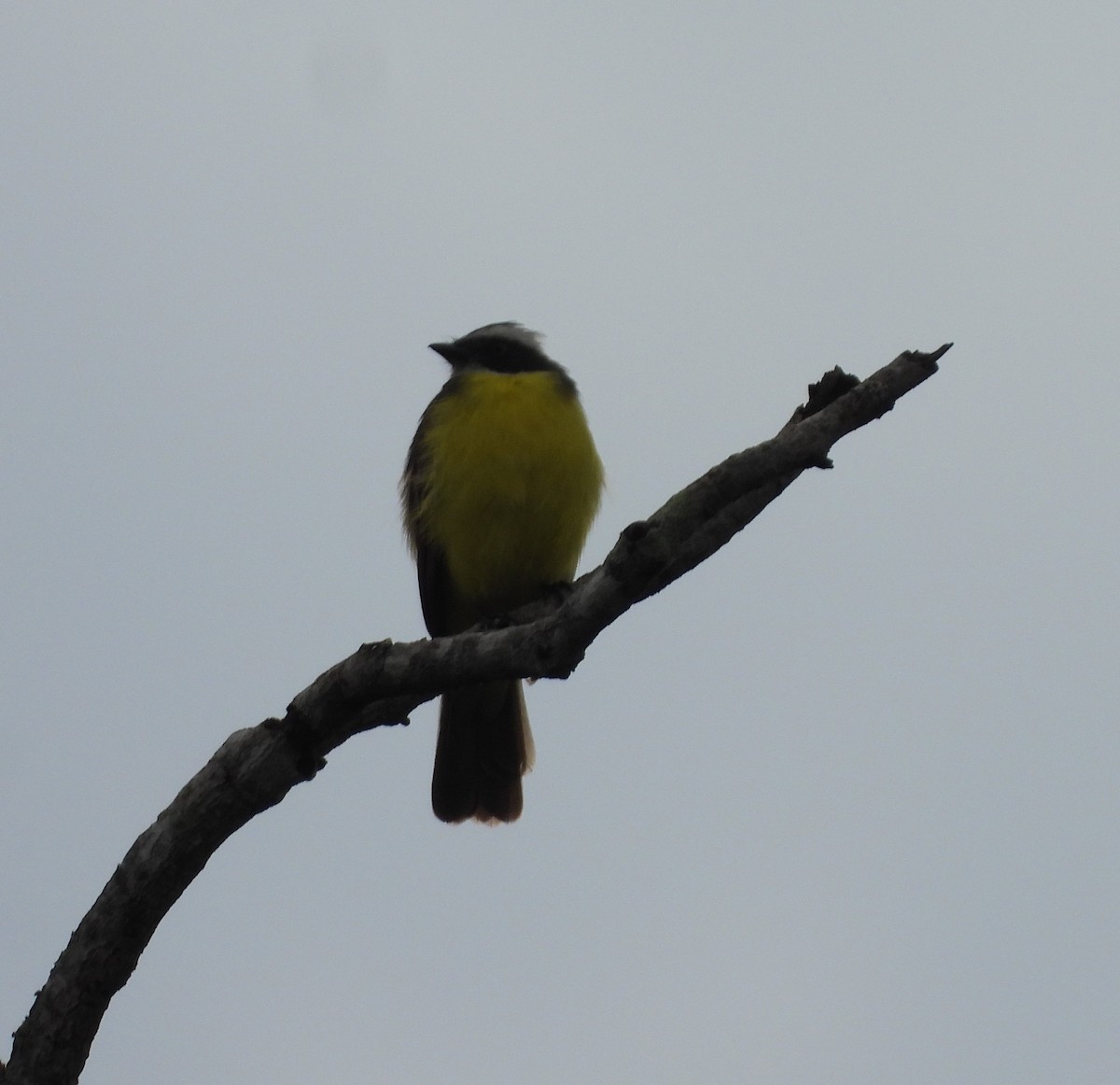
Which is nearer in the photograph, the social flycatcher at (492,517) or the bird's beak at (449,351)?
the social flycatcher at (492,517)

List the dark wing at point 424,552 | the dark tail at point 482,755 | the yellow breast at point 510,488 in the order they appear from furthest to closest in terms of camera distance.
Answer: the dark tail at point 482,755 → the dark wing at point 424,552 → the yellow breast at point 510,488

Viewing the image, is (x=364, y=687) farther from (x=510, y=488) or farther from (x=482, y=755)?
(x=482, y=755)

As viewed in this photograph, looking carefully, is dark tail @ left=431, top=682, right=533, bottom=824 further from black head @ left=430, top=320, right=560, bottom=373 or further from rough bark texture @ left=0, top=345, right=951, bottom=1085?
rough bark texture @ left=0, top=345, right=951, bottom=1085

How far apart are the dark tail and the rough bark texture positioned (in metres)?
3.12

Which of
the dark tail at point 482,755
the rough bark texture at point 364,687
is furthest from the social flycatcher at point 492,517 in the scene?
the rough bark texture at point 364,687

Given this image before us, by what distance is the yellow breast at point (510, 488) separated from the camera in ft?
22.6

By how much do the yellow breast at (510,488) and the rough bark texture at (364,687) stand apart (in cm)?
229

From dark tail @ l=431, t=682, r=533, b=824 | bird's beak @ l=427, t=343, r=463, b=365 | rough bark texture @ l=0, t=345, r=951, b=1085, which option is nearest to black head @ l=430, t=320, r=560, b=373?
bird's beak @ l=427, t=343, r=463, b=365

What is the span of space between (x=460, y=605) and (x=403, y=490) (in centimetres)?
80

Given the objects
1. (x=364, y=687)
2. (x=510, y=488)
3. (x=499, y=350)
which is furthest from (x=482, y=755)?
(x=364, y=687)

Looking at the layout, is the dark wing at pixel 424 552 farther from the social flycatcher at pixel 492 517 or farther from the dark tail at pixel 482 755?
the dark tail at pixel 482 755

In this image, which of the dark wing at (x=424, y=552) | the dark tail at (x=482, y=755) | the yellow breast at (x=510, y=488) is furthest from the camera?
the dark tail at (x=482, y=755)

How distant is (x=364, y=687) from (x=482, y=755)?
341cm

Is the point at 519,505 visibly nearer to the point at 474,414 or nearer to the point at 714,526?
the point at 474,414
